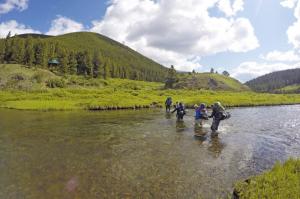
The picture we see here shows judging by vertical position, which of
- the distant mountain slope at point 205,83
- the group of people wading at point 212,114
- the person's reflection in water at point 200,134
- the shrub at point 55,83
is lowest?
the person's reflection in water at point 200,134

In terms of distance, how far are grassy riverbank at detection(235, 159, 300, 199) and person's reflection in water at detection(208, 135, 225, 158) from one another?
5595 millimetres

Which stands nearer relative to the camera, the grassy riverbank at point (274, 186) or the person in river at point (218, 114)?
the grassy riverbank at point (274, 186)


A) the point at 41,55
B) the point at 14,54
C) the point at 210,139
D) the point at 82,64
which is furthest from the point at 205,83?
the point at 210,139

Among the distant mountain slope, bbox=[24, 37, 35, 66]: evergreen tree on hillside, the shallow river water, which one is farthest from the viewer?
the distant mountain slope

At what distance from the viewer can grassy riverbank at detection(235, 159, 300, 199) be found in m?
9.18

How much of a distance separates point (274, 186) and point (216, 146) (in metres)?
9.26

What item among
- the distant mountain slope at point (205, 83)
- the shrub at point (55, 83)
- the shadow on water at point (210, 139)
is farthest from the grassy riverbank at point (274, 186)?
the distant mountain slope at point (205, 83)

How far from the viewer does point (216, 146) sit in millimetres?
19062

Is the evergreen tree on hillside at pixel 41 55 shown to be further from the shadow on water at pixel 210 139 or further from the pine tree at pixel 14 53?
the shadow on water at pixel 210 139

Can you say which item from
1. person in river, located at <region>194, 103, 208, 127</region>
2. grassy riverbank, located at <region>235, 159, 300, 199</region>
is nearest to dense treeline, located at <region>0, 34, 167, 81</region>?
person in river, located at <region>194, 103, 208, 127</region>

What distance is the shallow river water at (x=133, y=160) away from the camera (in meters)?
11.3

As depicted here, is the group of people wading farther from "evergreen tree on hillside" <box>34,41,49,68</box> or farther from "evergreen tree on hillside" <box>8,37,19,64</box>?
"evergreen tree on hillside" <box>8,37,19,64</box>

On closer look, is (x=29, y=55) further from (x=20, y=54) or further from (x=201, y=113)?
(x=201, y=113)

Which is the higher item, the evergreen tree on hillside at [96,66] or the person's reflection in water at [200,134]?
the evergreen tree on hillside at [96,66]
